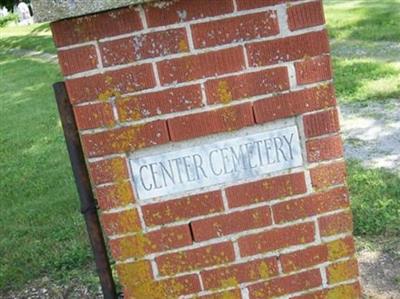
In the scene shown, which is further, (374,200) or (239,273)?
(374,200)

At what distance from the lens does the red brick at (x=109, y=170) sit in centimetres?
242

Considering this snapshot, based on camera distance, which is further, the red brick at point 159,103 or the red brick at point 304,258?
the red brick at point 304,258

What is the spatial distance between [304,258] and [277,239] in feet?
0.46

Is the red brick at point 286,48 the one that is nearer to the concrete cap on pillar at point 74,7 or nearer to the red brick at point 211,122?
the red brick at point 211,122


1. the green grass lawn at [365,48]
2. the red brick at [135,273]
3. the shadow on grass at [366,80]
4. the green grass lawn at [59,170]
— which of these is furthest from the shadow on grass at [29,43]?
the red brick at [135,273]

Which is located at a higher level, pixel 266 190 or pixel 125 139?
pixel 125 139

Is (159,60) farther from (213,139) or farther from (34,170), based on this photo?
(34,170)

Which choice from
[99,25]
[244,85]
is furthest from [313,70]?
[99,25]

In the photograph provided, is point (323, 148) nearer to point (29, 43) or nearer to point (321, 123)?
point (321, 123)

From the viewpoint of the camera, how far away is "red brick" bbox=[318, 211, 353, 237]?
8.39ft

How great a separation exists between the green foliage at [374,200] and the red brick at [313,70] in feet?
6.14

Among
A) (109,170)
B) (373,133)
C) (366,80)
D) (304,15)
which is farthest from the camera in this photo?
(366,80)

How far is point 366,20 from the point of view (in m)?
12.2

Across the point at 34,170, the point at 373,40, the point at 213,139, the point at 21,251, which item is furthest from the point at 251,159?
the point at 373,40
